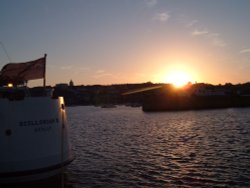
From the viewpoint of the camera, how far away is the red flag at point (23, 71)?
18406 millimetres

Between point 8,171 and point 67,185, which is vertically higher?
point 8,171

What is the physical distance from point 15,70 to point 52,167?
220 inches

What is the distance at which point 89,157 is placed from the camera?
26953 millimetres

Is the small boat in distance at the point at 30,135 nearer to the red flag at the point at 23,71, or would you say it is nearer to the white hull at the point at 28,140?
the white hull at the point at 28,140

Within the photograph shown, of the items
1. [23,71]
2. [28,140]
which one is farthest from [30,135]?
[23,71]

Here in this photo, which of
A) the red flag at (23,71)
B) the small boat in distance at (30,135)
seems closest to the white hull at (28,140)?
the small boat in distance at (30,135)

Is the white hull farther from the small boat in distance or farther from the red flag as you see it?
the red flag

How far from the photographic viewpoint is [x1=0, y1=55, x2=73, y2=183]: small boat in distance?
15375 mm

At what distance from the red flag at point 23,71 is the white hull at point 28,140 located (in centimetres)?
242

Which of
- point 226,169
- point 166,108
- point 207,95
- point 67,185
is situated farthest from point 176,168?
point 207,95

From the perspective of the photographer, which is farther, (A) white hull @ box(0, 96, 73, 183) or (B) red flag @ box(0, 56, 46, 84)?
(B) red flag @ box(0, 56, 46, 84)

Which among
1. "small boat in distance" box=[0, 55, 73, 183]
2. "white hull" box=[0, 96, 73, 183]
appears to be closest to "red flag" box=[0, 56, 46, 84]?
"small boat in distance" box=[0, 55, 73, 183]

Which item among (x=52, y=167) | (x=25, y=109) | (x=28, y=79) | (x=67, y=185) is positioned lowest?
(x=67, y=185)

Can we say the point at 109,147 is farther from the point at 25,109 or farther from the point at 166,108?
the point at 166,108
